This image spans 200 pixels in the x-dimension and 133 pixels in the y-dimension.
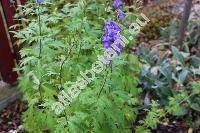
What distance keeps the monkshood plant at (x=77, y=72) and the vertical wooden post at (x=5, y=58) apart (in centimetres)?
95

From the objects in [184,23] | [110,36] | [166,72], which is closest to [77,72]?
[110,36]

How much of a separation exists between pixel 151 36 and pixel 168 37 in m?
0.32

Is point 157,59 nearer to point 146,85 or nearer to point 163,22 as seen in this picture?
point 146,85

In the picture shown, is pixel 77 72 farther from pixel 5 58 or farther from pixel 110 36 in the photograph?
pixel 5 58

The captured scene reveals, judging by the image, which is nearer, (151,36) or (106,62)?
(106,62)

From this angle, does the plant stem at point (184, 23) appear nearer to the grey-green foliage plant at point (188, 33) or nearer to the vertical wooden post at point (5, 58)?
the grey-green foliage plant at point (188, 33)

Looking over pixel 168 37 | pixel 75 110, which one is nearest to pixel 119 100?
pixel 75 110

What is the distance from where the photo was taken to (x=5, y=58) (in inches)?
182

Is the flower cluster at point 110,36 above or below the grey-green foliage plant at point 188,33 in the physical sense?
above

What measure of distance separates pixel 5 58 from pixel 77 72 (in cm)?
174

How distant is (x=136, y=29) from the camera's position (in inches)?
142

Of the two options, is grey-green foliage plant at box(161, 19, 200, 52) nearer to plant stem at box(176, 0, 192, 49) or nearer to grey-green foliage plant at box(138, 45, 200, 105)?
plant stem at box(176, 0, 192, 49)

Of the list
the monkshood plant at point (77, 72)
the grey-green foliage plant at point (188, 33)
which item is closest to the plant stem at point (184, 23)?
the grey-green foliage plant at point (188, 33)

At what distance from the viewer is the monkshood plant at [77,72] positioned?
109 inches
